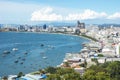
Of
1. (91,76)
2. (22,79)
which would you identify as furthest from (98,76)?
(22,79)

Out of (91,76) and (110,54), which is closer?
(91,76)

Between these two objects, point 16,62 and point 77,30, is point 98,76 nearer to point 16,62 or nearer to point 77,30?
point 16,62

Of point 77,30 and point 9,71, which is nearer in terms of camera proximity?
point 9,71

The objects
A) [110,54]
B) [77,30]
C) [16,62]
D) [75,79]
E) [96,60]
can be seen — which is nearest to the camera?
[75,79]

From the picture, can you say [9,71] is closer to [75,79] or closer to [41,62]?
[41,62]

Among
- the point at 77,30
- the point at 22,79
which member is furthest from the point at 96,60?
the point at 77,30

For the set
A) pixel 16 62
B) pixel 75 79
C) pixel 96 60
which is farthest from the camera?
pixel 16 62

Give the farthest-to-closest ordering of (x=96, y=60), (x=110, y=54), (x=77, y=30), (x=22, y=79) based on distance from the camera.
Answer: (x=77, y=30) → (x=110, y=54) → (x=96, y=60) → (x=22, y=79)

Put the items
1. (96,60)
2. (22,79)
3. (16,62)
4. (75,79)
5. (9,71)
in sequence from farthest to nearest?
(16,62)
(96,60)
(9,71)
(22,79)
(75,79)

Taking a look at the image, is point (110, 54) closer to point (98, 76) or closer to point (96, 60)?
point (96, 60)
